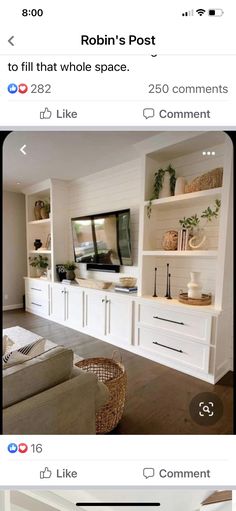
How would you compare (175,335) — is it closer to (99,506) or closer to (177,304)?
(177,304)

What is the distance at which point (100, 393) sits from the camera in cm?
81

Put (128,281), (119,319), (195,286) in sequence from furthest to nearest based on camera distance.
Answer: (128,281) < (119,319) < (195,286)

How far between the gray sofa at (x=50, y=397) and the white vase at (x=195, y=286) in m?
0.69

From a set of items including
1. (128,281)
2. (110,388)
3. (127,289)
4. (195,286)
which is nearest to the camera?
(110,388)

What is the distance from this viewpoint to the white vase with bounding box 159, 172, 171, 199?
4.65ft

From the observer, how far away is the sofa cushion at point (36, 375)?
1.76 ft

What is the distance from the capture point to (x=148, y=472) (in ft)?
1.26

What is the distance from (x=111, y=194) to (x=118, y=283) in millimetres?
937

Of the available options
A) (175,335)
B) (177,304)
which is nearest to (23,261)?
(177,304)
